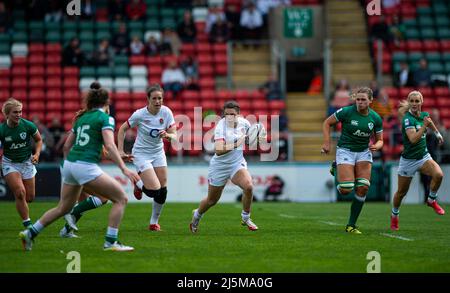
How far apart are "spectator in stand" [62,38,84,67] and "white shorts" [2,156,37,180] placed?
16.7m

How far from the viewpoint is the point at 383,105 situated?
2972cm

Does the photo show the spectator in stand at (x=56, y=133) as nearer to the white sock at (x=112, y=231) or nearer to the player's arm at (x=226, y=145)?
the player's arm at (x=226, y=145)

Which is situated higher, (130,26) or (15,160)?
(130,26)

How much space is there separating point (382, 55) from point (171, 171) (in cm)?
1027

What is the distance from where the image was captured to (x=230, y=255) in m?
11.4

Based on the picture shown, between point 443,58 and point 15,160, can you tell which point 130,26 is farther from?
point 15,160

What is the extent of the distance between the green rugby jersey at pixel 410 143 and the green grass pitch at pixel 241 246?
1336mm

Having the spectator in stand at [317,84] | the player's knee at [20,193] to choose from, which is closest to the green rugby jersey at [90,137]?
the player's knee at [20,193]

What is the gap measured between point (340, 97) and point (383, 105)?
1.44 m

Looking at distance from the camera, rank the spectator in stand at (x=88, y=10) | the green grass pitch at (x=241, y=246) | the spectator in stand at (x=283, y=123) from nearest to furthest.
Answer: the green grass pitch at (x=241, y=246) < the spectator in stand at (x=283, y=123) < the spectator in stand at (x=88, y=10)

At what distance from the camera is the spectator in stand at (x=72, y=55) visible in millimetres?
31173
